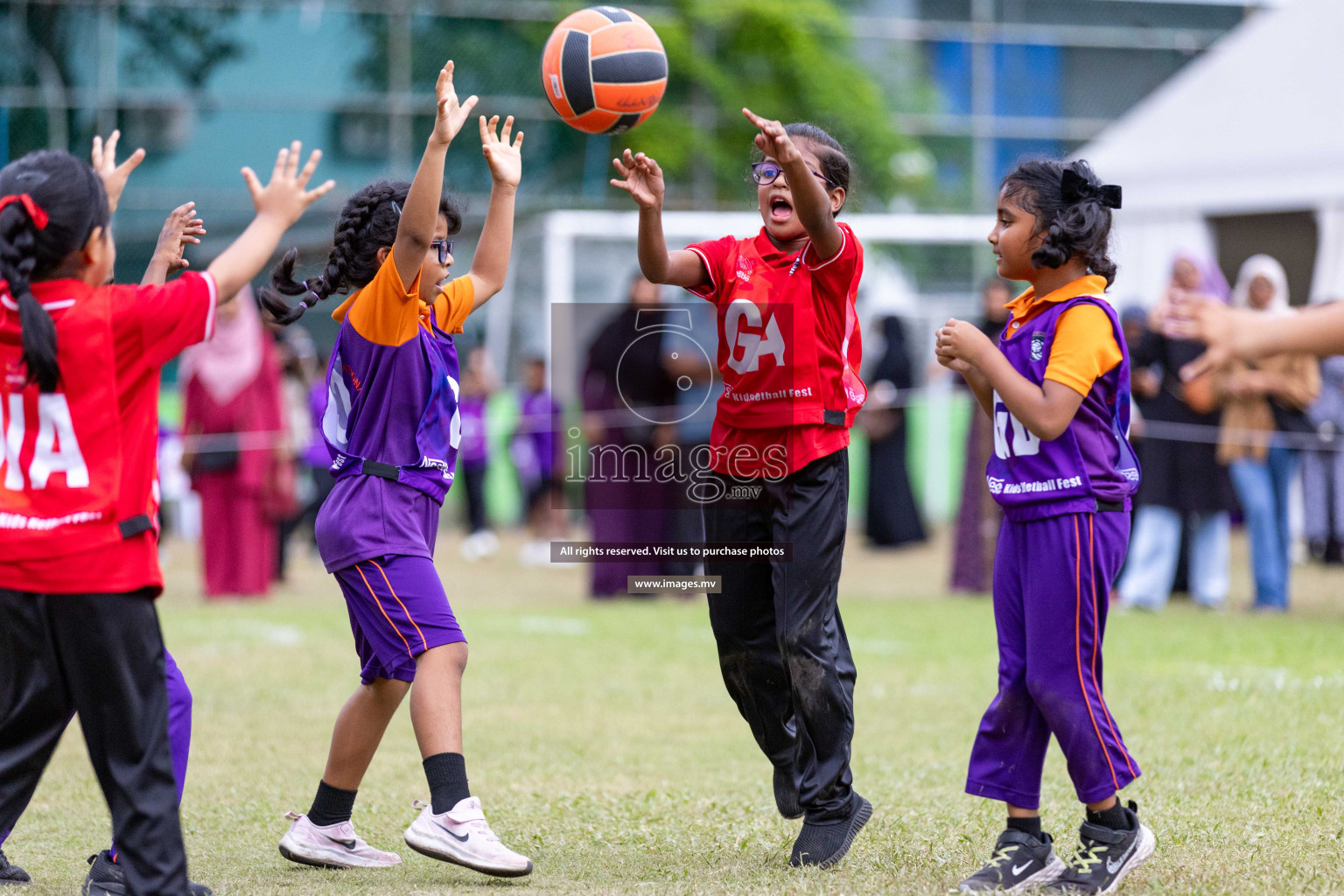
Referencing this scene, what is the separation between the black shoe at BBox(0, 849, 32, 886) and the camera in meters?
4.17

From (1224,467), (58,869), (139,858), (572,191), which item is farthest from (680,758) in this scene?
(572,191)

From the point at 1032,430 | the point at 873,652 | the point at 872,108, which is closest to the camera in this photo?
the point at 1032,430

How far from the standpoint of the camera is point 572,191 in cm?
2486

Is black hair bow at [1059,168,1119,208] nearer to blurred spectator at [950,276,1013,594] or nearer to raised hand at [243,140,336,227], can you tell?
raised hand at [243,140,336,227]

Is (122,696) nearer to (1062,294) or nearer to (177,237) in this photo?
(177,237)

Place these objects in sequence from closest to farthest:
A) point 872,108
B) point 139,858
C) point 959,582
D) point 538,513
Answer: point 139,858, point 959,582, point 538,513, point 872,108

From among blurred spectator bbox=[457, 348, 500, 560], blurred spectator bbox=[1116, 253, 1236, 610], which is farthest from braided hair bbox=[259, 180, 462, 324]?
blurred spectator bbox=[457, 348, 500, 560]

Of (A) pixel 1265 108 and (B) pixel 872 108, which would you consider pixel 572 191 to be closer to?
(B) pixel 872 108

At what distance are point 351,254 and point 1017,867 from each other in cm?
243

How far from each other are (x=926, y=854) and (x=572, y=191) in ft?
69.9

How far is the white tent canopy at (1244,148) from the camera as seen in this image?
40.7ft

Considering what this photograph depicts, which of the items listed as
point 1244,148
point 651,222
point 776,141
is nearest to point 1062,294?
point 776,141

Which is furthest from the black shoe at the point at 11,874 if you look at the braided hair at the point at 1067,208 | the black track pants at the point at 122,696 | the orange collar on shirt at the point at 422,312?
the braided hair at the point at 1067,208

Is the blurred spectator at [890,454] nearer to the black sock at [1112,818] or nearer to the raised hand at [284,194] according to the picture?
the black sock at [1112,818]
